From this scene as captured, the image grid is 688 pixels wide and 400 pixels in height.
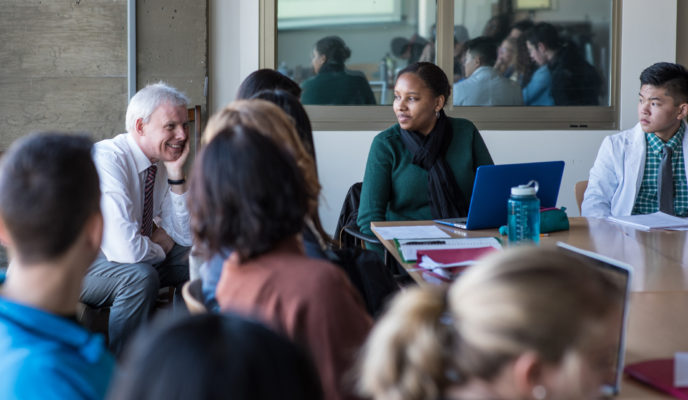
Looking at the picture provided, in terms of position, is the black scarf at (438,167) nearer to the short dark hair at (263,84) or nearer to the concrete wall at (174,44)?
the short dark hair at (263,84)

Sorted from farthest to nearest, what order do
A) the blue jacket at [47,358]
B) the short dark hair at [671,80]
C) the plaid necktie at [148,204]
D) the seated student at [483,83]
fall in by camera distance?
the seated student at [483,83]
the short dark hair at [671,80]
the plaid necktie at [148,204]
the blue jacket at [47,358]

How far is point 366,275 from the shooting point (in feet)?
6.43

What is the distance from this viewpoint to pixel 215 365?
62 centimetres

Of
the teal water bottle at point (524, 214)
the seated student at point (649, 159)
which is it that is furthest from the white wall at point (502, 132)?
the teal water bottle at point (524, 214)

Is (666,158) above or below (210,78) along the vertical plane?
below

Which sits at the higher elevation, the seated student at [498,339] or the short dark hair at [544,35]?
the short dark hair at [544,35]

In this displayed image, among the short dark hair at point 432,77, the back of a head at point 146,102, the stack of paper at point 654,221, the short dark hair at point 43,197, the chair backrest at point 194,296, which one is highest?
the short dark hair at point 432,77

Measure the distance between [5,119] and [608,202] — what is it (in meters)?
3.34

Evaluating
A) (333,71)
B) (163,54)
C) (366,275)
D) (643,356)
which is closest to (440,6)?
(333,71)

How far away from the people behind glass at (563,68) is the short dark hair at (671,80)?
1412 millimetres

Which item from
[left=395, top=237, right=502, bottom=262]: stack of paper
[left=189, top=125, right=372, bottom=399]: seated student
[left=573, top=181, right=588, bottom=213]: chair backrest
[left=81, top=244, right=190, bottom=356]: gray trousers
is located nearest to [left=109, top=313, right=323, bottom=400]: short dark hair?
[left=189, top=125, right=372, bottom=399]: seated student

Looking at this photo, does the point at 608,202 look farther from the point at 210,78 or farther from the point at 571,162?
the point at 210,78

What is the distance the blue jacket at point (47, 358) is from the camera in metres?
1.01

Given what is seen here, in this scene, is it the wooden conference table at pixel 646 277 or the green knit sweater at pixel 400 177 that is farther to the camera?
the green knit sweater at pixel 400 177
